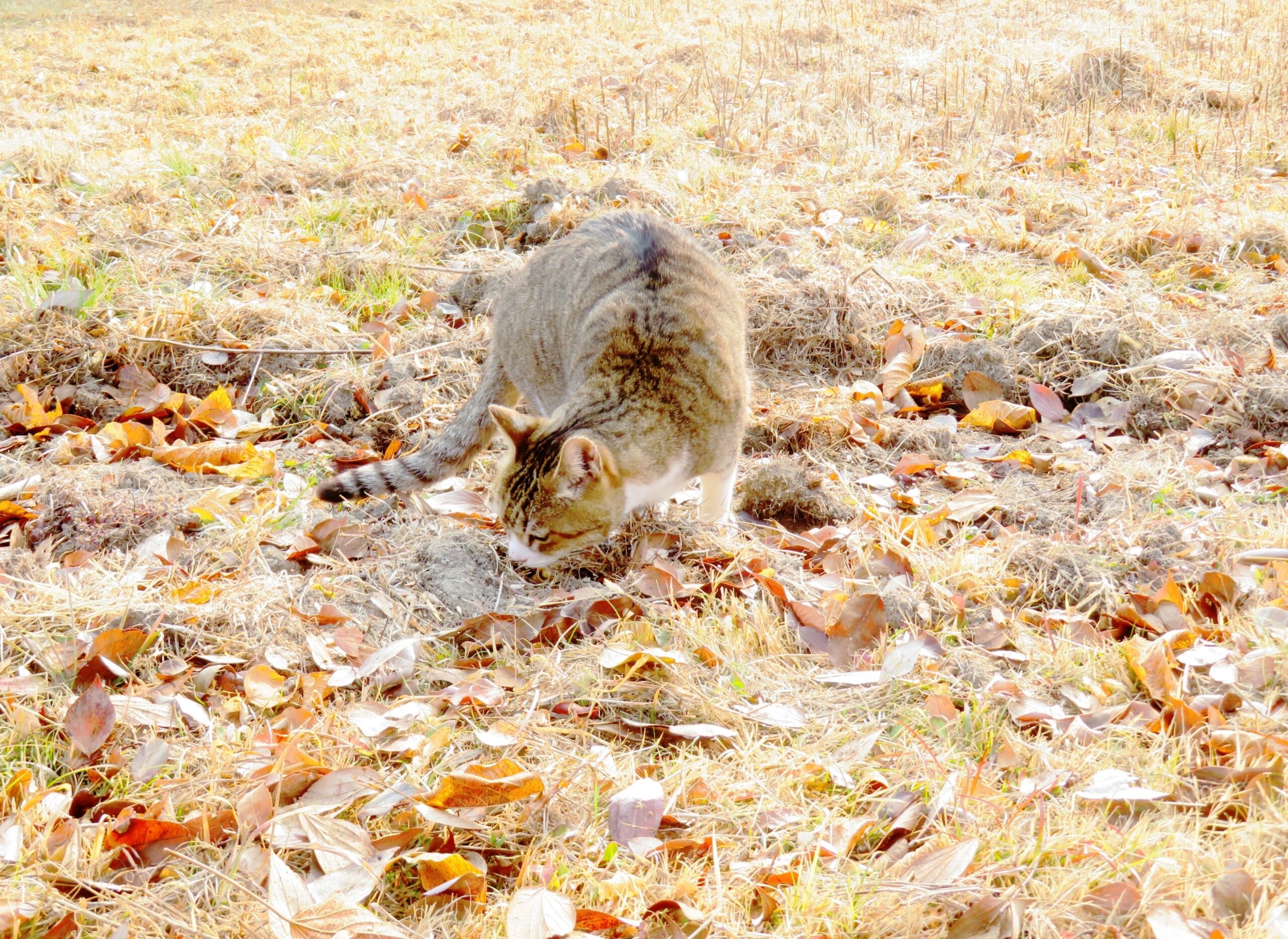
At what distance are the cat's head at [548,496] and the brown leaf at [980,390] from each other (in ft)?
5.65

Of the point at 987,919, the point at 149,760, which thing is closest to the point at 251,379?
the point at 149,760

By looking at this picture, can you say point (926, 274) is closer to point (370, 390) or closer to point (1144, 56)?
point (370, 390)

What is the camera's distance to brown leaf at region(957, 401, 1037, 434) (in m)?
3.81

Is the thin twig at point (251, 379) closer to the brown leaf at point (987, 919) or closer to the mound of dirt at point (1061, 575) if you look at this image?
the mound of dirt at point (1061, 575)

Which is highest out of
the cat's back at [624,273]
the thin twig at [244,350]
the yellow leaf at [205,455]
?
the cat's back at [624,273]

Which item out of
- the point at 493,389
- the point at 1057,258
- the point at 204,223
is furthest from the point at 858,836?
the point at 204,223

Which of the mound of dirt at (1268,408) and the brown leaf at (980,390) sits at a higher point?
the mound of dirt at (1268,408)

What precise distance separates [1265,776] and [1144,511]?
1.31 metres

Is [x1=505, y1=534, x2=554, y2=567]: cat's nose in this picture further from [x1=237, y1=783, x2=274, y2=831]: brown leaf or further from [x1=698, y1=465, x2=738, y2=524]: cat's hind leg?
[x1=237, y1=783, x2=274, y2=831]: brown leaf

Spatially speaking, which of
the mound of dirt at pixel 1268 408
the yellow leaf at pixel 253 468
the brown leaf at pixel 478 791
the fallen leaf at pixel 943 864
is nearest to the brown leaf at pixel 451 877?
the brown leaf at pixel 478 791

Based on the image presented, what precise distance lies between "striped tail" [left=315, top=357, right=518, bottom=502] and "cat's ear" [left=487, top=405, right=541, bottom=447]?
426mm

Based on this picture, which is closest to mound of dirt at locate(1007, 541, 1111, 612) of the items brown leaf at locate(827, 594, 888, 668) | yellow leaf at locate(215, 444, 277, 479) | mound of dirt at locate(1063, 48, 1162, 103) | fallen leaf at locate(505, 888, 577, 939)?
brown leaf at locate(827, 594, 888, 668)

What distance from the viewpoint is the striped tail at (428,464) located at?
3.23 metres

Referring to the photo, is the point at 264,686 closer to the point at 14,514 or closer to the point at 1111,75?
the point at 14,514
